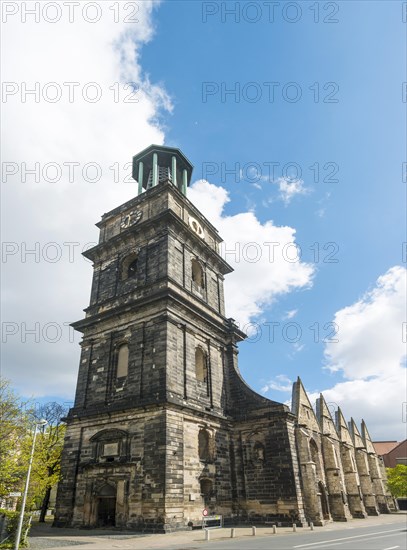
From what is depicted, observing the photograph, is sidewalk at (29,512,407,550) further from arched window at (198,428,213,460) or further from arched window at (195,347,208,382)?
arched window at (195,347,208,382)

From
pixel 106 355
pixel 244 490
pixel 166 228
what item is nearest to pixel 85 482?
pixel 106 355

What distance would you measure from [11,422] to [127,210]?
1675 cm

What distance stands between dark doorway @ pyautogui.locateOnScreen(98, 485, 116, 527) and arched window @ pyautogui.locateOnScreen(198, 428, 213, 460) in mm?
5133

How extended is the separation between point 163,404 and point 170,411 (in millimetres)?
598

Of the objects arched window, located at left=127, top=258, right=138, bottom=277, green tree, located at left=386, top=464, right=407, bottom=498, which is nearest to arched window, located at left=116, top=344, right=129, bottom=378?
arched window, located at left=127, top=258, right=138, bottom=277

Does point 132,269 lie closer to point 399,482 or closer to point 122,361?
point 122,361

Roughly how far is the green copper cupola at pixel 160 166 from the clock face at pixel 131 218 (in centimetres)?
303

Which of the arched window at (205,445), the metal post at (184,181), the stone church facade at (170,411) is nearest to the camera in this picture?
the stone church facade at (170,411)

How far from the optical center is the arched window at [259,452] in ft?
76.1

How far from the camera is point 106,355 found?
78.2ft

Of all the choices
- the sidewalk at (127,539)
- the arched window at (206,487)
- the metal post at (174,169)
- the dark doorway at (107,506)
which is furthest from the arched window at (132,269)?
the sidewalk at (127,539)

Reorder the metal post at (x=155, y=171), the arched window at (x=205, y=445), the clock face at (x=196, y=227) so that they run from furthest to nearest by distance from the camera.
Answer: the metal post at (x=155, y=171)
the clock face at (x=196, y=227)
the arched window at (x=205, y=445)

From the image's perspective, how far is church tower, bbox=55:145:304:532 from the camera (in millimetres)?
18812

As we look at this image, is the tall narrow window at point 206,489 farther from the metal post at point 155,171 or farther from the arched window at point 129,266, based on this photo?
the metal post at point 155,171
